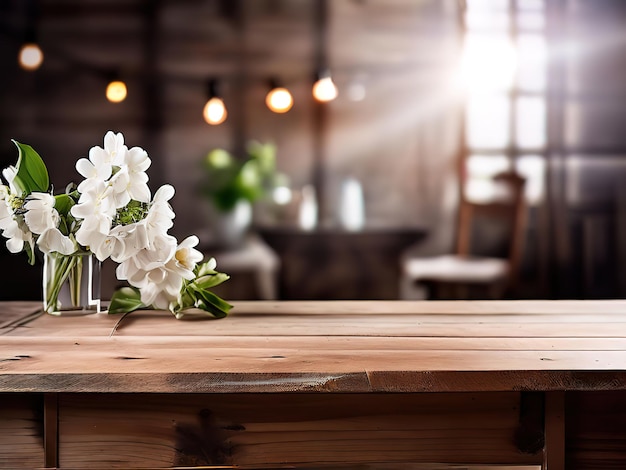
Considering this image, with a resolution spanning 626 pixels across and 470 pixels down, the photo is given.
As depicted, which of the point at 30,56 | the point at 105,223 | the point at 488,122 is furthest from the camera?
the point at 488,122

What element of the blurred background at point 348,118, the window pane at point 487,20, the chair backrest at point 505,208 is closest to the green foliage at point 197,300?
the blurred background at point 348,118

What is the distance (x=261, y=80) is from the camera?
2.52 meters

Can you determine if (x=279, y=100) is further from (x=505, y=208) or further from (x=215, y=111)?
(x=505, y=208)

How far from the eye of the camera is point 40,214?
3.21 feet

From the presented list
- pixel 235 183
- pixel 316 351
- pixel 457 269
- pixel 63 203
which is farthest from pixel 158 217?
pixel 457 269

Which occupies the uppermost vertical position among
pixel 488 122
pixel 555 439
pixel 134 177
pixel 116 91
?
pixel 116 91

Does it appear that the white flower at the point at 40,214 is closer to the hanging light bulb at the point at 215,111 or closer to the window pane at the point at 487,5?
the hanging light bulb at the point at 215,111

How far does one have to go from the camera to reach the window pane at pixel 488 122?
2.57 metres

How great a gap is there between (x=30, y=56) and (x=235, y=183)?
1002 mm

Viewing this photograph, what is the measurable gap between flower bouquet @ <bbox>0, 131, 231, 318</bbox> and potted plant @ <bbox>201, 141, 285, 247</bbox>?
1.42m

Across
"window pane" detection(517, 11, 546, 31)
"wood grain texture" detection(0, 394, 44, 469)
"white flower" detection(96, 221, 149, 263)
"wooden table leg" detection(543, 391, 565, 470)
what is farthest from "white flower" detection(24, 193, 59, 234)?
"window pane" detection(517, 11, 546, 31)

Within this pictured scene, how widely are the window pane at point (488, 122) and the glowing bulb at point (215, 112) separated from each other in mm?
1058

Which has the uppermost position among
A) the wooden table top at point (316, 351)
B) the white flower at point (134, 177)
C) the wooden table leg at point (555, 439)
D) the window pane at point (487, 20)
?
the window pane at point (487, 20)

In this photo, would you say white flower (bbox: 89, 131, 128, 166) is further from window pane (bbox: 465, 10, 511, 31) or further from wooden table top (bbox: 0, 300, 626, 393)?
window pane (bbox: 465, 10, 511, 31)
